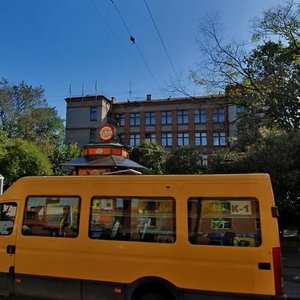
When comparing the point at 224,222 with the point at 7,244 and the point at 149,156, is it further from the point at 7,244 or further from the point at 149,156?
the point at 149,156

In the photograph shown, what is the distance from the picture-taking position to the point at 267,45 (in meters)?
24.2

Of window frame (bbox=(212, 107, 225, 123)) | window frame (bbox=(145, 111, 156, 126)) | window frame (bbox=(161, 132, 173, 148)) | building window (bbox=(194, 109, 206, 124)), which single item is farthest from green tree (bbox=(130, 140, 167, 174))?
window frame (bbox=(212, 107, 225, 123))

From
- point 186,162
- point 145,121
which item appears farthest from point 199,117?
point 186,162

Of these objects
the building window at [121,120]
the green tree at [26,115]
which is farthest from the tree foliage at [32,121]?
the building window at [121,120]

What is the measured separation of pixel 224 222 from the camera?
6.18 meters

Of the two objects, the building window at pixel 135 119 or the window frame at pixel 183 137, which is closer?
the window frame at pixel 183 137

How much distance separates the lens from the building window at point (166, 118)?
2670 inches

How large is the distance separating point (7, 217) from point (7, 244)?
51cm

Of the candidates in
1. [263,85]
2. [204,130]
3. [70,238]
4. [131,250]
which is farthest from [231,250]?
[204,130]

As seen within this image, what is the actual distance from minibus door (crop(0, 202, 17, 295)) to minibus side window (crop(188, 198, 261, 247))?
3.31 metres

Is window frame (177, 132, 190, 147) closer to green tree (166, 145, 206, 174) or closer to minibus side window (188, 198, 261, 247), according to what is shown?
green tree (166, 145, 206, 174)

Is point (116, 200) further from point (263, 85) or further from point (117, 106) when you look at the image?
point (117, 106)

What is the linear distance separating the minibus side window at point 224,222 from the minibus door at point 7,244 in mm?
3305

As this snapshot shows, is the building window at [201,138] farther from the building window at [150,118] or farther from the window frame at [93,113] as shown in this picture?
the window frame at [93,113]
